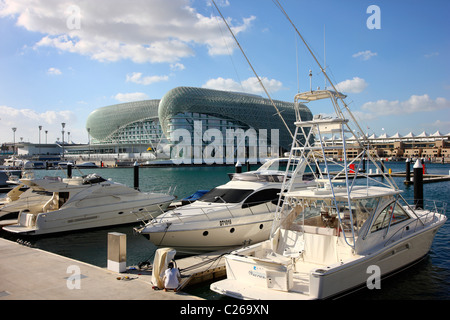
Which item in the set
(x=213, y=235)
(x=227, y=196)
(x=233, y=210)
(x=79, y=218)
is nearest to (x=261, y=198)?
(x=227, y=196)

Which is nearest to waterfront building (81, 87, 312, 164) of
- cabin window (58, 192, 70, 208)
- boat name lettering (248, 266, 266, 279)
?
cabin window (58, 192, 70, 208)

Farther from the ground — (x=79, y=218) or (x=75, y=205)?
(x=75, y=205)

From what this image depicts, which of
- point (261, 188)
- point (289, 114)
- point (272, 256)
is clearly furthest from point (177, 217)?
point (289, 114)

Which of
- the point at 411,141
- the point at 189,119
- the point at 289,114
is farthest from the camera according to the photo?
the point at 411,141

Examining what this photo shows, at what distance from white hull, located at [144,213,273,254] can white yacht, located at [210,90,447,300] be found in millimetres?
2608

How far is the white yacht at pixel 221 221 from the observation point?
1305 cm

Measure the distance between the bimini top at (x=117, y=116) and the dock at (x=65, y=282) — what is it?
6213 inches

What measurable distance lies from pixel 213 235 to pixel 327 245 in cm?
472

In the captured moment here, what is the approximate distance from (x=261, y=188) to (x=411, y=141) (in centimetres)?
20136

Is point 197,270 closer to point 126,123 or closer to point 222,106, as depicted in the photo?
point 222,106

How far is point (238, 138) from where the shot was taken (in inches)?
4894

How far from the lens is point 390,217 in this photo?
10.8 m
